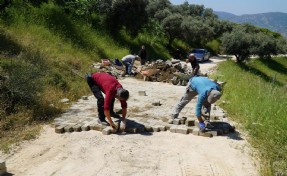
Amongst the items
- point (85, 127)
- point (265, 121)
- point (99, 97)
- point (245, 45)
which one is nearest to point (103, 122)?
point (85, 127)

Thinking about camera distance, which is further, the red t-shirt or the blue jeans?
the blue jeans

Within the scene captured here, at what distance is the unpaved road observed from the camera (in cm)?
570

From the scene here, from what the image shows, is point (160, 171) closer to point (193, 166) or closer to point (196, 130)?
point (193, 166)

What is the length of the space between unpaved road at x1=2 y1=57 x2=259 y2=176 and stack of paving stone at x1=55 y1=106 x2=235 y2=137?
6.5 inches

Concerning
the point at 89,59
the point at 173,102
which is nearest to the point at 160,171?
the point at 173,102

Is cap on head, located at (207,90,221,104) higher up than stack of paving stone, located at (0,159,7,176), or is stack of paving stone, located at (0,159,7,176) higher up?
cap on head, located at (207,90,221,104)

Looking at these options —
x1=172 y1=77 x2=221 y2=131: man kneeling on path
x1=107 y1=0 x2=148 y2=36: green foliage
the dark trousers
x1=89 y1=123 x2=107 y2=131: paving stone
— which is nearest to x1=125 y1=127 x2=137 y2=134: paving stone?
x1=89 y1=123 x2=107 y2=131: paving stone

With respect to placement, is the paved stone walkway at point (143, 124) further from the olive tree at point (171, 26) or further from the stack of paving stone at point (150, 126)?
the olive tree at point (171, 26)

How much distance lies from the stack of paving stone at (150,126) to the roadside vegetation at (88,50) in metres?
0.58

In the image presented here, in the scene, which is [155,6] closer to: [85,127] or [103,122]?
[103,122]

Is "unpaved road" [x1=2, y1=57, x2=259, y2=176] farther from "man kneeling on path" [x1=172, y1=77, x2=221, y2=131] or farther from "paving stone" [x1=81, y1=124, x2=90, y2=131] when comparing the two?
"man kneeling on path" [x1=172, y1=77, x2=221, y2=131]

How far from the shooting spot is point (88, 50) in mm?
20688

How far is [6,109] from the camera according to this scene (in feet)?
27.1

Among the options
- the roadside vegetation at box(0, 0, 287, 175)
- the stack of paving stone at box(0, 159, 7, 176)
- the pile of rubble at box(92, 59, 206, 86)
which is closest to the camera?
the stack of paving stone at box(0, 159, 7, 176)
